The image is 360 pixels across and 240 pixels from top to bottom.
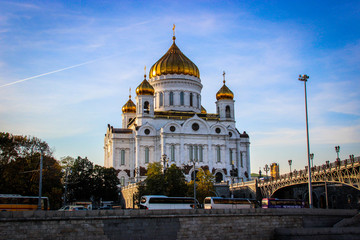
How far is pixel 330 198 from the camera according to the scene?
57.5 metres

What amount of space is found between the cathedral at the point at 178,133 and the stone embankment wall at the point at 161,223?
32242 millimetres

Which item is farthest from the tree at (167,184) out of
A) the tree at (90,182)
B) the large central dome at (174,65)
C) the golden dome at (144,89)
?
the large central dome at (174,65)

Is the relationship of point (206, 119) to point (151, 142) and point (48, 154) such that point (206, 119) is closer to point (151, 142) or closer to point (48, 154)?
point (151, 142)

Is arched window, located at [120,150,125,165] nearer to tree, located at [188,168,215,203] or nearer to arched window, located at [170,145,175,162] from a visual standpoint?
arched window, located at [170,145,175,162]

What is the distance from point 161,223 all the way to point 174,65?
2060 inches

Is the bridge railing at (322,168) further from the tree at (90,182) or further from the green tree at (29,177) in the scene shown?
the green tree at (29,177)

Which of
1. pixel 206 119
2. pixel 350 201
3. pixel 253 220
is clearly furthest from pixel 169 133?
pixel 253 220

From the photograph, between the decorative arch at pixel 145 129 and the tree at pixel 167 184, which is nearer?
the tree at pixel 167 184

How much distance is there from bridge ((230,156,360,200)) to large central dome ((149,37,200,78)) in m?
29.3

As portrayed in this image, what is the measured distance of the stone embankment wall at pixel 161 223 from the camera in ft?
90.4

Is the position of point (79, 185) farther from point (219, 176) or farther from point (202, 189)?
point (219, 176)

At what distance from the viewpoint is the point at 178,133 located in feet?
237

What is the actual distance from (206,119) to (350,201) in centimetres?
3028

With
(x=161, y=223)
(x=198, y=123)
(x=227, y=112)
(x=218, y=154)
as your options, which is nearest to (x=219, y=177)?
(x=218, y=154)
